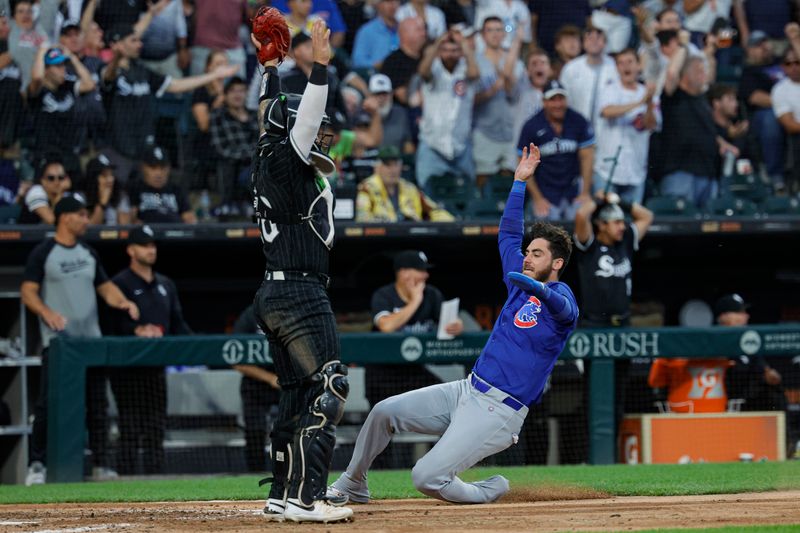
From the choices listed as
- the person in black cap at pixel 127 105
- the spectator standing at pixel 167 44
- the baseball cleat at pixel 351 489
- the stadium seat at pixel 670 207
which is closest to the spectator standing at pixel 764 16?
the stadium seat at pixel 670 207

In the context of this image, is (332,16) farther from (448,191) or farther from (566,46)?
(448,191)

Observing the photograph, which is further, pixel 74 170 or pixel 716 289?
pixel 716 289

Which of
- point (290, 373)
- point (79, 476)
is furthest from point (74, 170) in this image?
point (290, 373)

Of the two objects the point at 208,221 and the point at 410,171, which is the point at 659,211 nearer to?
the point at 410,171

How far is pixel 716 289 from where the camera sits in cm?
1261

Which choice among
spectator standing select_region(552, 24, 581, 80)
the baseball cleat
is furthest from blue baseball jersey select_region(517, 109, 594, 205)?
the baseball cleat

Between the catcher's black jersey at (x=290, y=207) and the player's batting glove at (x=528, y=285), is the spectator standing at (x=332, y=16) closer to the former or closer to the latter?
the catcher's black jersey at (x=290, y=207)

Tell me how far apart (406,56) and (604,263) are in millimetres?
3329

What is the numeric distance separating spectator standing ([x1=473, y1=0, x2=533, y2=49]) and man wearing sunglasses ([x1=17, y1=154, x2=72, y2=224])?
4212mm

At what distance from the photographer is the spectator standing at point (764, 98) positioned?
12.3 metres

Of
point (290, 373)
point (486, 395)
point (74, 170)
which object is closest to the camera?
point (290, 373)

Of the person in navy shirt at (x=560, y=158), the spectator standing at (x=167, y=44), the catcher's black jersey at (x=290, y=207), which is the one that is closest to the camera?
the catcher's black jersey at (x=290, y=207)

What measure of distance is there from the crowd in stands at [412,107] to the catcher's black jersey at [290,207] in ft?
17.2

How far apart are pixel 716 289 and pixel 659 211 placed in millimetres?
1794
